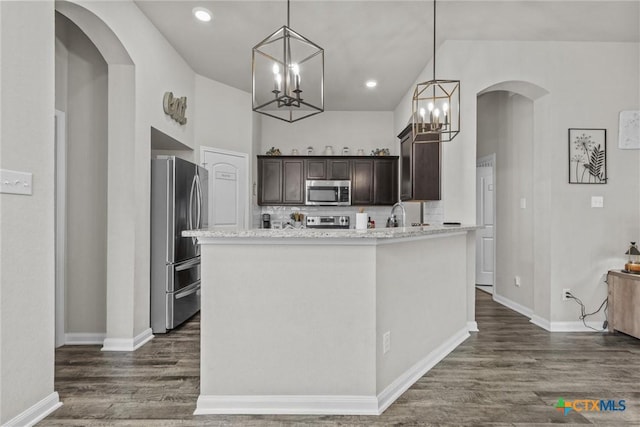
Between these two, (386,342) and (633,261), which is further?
(633,261)

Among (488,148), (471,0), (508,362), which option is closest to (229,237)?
(508,362)

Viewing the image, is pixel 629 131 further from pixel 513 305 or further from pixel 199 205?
pixel 199 205

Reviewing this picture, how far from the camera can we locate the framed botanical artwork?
12.2 ft

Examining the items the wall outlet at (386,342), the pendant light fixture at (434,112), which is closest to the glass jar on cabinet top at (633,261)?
the pendant light fixture at (434,112)

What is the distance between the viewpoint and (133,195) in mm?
3152

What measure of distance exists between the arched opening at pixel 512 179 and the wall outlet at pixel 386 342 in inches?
106

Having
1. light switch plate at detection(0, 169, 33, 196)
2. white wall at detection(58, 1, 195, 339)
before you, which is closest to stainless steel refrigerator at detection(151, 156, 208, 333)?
white wall at detection(58, 1, 195, 339)

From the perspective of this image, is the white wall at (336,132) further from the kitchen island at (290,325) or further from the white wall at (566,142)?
the kitchen island at (290,325)

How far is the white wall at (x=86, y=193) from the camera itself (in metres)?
3.22

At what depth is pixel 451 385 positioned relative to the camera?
2439mm

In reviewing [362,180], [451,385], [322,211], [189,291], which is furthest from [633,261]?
[189,291]

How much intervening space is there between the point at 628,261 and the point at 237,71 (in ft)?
15.8

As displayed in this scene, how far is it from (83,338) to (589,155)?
5103 millimetres

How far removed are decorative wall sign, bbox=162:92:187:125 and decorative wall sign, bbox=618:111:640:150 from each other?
4594 mm
